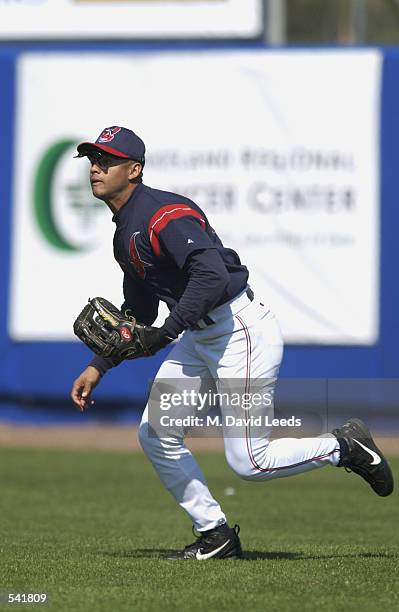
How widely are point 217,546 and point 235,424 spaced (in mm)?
664

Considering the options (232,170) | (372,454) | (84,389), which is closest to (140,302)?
(84,389)

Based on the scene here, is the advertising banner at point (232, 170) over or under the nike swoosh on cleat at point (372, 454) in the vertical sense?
over

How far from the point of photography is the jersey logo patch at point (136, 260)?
620cm

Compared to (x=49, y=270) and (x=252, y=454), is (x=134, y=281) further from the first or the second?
(x=49, y=270)

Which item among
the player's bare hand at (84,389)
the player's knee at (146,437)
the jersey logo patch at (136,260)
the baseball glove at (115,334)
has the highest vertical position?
the jersey logo patch at (136,260)

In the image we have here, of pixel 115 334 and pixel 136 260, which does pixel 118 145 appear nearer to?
pixel 136 260

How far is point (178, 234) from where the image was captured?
604 cm

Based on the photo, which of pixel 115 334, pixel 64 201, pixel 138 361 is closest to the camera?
pixel 115 334

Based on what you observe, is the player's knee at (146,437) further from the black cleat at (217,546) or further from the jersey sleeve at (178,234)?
the jersey sleeve at (178,234)

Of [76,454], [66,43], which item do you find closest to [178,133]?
[66,43]

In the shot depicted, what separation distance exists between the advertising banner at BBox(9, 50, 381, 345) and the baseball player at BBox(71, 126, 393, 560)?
7.39 meters

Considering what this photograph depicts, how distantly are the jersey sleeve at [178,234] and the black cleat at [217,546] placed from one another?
4.63 feet

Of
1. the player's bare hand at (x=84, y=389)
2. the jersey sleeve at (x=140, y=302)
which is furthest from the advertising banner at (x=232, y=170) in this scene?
the player's bare hand at (x=84, y=389)

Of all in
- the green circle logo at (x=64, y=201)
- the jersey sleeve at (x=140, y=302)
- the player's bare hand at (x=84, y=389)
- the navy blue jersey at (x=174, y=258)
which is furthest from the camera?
the green circle logo at (x=64, y=201)
